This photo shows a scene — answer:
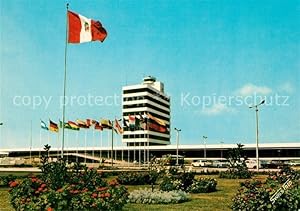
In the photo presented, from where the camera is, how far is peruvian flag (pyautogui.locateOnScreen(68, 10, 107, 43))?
24797 mm

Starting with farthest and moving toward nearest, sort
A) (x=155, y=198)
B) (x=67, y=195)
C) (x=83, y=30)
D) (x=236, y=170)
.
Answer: (x=236, y=170) → (x=83, y=30) → (x=155, y=198) → (x=67, y=195)

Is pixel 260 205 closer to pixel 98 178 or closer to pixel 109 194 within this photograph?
pixel 109 194

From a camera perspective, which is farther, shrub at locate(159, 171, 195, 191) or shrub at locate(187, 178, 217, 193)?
shrub at locate(187, 178, 217, 193)

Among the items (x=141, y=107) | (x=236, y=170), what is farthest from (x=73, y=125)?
(x=141, y=107)

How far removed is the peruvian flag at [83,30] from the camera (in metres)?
24.8

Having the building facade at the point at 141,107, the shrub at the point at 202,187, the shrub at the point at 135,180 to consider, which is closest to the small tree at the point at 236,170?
the shrub at the point at 135,180

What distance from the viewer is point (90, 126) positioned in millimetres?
78188

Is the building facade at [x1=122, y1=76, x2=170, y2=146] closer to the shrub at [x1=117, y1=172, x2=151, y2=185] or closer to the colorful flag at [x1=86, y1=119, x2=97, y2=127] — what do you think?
the colorful flag at [x1=86, y1=119, x2=97, y2=127]

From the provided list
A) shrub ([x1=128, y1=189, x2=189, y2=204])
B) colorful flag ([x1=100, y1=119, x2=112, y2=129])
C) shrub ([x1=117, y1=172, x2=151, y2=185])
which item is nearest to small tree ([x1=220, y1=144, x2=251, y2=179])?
shrub ([x1=117, y1=172, x2=151, y2=185])

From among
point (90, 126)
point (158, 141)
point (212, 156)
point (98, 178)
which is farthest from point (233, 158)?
point (158, 141)

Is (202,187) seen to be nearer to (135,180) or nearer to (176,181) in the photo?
(176,181)

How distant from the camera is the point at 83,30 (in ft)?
82.6

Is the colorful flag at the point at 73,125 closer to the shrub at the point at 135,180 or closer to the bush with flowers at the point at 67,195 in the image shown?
the shrub at the point at 135,180

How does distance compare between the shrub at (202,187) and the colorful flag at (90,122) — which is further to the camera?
the colorful flag at (90,122)
